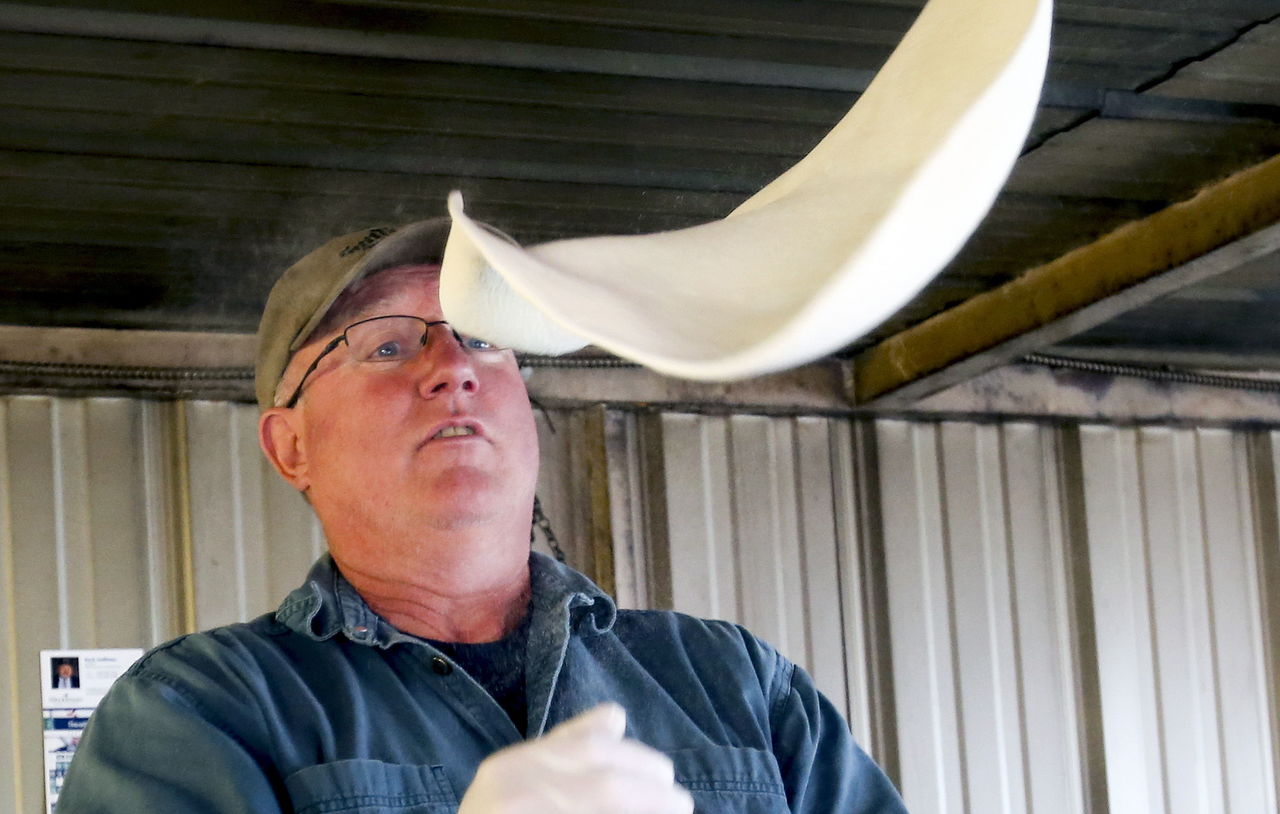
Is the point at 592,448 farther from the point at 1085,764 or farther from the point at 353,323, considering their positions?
the point at 353,323

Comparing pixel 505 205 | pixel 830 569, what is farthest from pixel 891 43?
pixel 830 569

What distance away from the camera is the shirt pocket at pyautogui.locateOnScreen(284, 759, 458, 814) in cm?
157

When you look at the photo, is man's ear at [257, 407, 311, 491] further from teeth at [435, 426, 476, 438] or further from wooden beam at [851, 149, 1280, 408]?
wooden beam at [851, 149, 1280, 408]

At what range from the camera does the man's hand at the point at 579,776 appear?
1084 millimetres

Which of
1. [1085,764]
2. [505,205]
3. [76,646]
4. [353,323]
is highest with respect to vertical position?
[505,205]

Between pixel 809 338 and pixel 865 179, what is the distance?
109 mm

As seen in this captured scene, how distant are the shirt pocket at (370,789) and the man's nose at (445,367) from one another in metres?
0.51

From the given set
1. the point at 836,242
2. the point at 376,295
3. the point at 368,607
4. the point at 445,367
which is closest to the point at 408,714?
the point at 368,607

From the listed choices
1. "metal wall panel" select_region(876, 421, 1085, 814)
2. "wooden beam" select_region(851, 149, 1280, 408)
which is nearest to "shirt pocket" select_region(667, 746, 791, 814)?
"wooden beam" select_region(851, 149, 1280, 408)

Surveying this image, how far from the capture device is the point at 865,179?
2.45ft

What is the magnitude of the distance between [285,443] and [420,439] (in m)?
0.33

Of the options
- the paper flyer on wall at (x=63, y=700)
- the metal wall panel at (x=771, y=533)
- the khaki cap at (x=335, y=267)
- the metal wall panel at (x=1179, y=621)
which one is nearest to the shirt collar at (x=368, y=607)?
the khaki cap at (x=335, y=267)

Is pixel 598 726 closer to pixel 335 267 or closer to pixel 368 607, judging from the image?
pixel 368 607

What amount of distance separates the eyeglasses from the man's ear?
0.18 meters
